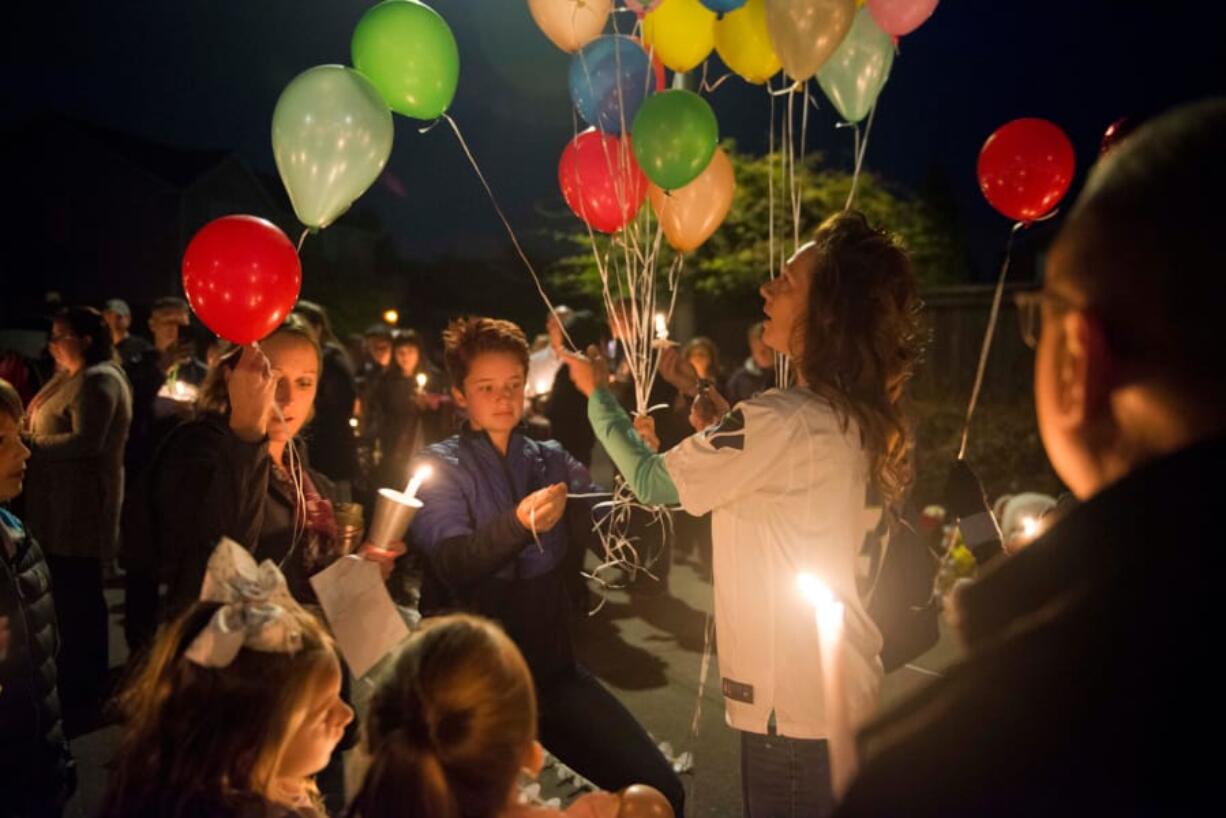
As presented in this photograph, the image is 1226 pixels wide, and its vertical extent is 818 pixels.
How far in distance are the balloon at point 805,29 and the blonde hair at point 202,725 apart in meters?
2.91

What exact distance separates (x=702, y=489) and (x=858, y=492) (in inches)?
15.1

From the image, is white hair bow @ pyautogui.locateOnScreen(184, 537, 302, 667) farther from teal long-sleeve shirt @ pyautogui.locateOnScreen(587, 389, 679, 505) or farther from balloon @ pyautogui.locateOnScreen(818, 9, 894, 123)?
balloon @ pyautogui.locateOnScreen(818, 9, 894, 123)

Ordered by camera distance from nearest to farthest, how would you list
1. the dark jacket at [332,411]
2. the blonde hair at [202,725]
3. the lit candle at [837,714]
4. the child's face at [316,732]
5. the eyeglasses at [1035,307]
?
the eyeglasses at [1035,307] → the lit candle at [837,714] → the blonde hair at [202,725] → the child's face at [316,732] → the dark jacket at [332,411]

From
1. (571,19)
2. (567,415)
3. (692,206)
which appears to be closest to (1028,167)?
(692,206)

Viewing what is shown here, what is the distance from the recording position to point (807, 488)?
2.24 metres

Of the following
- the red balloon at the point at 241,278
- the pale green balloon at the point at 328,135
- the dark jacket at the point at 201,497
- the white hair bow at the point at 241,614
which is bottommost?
the white hair bow at the point at 241,614

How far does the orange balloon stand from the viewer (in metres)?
2.04

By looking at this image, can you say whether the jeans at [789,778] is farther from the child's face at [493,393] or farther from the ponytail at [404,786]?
the child's face at [493,393]

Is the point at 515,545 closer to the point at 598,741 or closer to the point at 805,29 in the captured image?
the point at 598,741

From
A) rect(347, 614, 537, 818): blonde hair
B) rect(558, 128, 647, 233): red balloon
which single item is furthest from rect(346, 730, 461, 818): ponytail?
rect(558, 128, 647, 233): red balloon

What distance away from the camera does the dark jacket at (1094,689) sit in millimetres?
669

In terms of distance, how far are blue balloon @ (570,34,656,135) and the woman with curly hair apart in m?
2.12

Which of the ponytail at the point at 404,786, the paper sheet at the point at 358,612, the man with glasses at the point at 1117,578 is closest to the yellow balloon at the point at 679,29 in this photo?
the paper sheet at the point at 358,612

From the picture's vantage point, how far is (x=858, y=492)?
7.50 ft
